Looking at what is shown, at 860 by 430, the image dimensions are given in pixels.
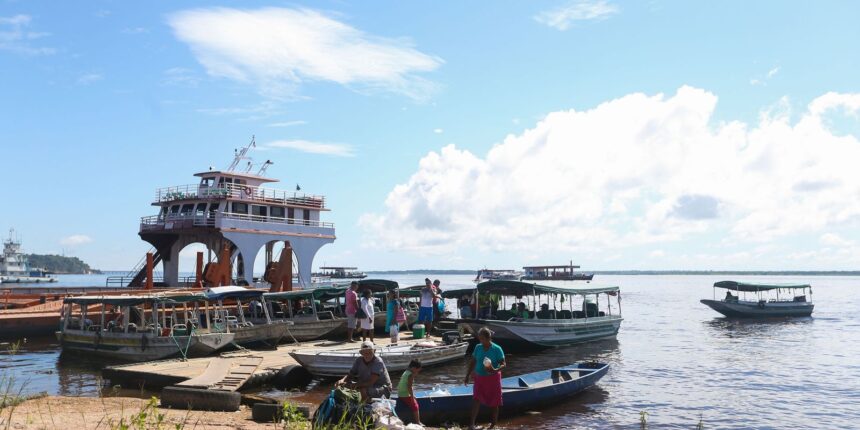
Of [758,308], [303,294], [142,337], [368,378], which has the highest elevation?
[303,294]

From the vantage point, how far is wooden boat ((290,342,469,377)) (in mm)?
18188

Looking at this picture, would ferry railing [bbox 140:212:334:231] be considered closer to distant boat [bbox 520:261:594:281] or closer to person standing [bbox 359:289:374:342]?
person standing [bbox 359:289:374:342]

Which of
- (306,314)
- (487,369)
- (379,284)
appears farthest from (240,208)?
(487,369)

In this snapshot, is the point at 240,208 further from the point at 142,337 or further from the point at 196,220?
the point at 142,337

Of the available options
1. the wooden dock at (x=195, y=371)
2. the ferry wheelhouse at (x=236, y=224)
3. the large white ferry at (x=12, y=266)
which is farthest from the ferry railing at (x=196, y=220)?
the large white ferry at (x=12, y=266)

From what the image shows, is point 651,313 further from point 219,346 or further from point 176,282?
point 219,346

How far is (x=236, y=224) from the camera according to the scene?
3750 centimetres

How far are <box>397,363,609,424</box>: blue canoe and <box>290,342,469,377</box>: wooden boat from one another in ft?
11.5

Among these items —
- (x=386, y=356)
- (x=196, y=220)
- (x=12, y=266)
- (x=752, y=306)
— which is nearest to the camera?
(x=386, y=356)

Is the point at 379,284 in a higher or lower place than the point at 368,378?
higher

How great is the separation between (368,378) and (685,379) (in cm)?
1554

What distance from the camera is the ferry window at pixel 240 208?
38547 mm

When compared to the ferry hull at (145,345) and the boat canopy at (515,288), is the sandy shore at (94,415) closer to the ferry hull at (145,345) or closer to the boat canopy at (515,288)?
the ferry hull at (145,345)

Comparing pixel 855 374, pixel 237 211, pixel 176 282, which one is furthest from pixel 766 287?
pixel 176 282
